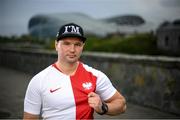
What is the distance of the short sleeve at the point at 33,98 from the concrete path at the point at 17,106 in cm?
362

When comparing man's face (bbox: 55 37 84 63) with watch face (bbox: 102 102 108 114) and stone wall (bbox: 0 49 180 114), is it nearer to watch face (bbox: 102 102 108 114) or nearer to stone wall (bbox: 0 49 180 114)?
watch face (bbox: 102 102 108 114)

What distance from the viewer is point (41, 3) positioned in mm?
12148

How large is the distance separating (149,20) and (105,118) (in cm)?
490

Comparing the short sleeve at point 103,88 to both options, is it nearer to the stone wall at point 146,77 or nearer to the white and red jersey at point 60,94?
the white and red jersey at point 60,94

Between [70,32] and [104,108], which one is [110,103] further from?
[70,32]

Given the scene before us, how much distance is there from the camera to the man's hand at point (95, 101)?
2211mm

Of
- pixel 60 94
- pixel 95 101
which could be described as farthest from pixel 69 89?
pixel 95 101

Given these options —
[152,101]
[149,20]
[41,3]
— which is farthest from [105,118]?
[41,3]

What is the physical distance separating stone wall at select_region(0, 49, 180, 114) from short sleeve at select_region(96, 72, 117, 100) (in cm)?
425

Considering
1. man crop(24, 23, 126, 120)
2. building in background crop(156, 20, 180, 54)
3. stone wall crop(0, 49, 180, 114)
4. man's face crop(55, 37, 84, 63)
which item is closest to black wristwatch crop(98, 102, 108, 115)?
man crop(24, 23, 126, 120)

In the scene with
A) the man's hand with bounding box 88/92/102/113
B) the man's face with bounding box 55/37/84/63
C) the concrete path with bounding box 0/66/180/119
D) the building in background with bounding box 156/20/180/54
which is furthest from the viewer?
the building in background with bounding box 156/20/180/54

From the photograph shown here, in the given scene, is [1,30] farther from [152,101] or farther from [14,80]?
[152,101]

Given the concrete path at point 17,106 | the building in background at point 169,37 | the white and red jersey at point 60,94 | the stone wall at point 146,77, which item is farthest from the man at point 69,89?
the building in background at point 169,37

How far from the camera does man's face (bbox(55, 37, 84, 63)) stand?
2316mm
